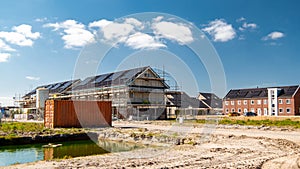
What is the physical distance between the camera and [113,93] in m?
40.2

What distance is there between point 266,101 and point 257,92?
10.8ft

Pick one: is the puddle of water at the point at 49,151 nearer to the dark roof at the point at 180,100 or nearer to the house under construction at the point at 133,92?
the house under construction at the point at 133,92

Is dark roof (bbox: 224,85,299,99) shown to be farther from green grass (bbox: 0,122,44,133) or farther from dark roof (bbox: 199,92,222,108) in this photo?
green grass (bbox: 0,122,44,133)

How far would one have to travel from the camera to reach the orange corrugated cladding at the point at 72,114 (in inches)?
919

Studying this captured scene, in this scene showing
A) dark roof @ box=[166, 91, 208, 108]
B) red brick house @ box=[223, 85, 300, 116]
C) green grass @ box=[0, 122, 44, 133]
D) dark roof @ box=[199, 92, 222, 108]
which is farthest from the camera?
dark roof @ box=[199, 92, 222, 108]

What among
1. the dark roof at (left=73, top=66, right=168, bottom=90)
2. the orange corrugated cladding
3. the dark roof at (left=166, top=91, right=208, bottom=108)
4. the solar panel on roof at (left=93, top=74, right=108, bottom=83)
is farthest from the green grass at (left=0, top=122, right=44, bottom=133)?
the dark roof at (left=166, top=91, right=208, bottom=108)

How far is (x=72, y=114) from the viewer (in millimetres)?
23938

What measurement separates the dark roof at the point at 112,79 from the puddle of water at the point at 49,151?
22797mm

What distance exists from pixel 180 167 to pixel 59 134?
38.0ft

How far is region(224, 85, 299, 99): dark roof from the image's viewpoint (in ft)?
A: 184

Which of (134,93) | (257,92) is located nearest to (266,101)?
(257,92)

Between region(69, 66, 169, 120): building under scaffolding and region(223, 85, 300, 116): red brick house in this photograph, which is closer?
region(69, 66, 169, 120): building under scaffolding

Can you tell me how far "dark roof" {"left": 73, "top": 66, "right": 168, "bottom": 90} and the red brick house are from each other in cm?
2458

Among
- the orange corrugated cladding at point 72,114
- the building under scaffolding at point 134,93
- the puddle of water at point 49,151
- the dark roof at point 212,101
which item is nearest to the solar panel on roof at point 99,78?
the building under scaffolding at point 134,93
